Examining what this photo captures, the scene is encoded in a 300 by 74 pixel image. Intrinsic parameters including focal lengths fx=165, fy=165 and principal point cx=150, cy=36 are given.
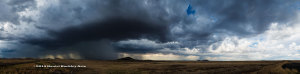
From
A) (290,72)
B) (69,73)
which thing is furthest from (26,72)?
(290,72)

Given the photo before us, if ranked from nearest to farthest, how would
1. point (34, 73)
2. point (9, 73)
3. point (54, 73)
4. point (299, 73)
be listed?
point (299, 73)
point (9, 73)
point (34, 73)
point (54, 73)

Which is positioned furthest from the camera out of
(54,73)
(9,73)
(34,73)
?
(54,73)

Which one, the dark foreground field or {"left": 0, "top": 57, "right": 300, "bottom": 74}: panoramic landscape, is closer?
{"left": 0, "top": 57, "right": 300, "bottom": 74}: panoramic landscape

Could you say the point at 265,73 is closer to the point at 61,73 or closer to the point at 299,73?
the point at 299,73

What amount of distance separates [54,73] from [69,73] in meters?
2.79

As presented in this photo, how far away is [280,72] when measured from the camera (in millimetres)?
23828

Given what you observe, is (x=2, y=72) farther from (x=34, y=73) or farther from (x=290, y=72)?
(x=290, y=72)

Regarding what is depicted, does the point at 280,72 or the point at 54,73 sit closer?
the point at 280,72

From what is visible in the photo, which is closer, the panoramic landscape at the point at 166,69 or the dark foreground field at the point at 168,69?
the panoramic landscape at the point at 166,69

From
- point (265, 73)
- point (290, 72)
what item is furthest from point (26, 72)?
point (290, 72)

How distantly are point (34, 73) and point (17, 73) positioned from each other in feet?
8.36

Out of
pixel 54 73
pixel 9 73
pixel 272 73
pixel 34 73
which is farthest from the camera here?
pixel 54 73

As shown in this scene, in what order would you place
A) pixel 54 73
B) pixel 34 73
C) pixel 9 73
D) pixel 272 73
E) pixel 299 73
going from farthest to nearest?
1. pixel 54 73
2. pixel 34 73
3. pixel 9 73
4. pixel 272 73
5. pixel 299 73

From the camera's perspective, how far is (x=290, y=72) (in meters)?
23.6
